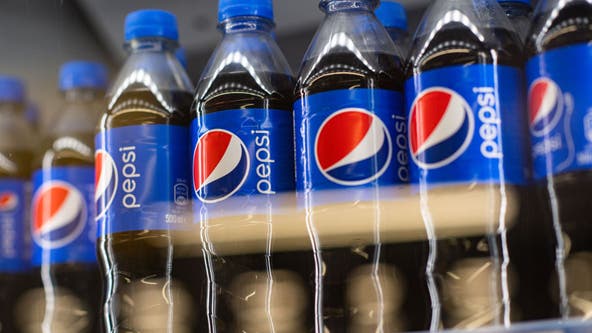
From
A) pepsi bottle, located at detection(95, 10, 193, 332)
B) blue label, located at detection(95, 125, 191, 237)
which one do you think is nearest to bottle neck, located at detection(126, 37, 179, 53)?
pepsi bottle, located at detection(95, 10, 193, 332)

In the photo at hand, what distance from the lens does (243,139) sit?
1.44 m

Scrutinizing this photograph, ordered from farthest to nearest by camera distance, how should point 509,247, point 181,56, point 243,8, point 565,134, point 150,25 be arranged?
point 181,56 → point 150,25 → point 243,8 → point 509,247 → point 565,134

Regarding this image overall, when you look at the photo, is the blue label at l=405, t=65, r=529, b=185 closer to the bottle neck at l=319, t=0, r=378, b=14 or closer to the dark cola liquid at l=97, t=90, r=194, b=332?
the bottle neck at l=319, t=0, r=378, b=14

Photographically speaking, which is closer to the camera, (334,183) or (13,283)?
(334,183)

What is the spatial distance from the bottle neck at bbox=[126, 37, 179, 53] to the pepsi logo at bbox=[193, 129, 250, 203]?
31 cm

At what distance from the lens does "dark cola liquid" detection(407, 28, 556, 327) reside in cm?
132

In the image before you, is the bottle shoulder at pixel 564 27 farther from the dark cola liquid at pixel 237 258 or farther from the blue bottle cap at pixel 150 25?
the blue bottle cap at pixel 150 25

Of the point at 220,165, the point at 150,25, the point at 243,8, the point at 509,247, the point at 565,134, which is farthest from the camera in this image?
the point at 150,25

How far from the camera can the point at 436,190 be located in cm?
131

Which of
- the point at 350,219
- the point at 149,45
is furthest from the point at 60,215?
the point at 350,219

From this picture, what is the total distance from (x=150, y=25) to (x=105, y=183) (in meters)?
0.31

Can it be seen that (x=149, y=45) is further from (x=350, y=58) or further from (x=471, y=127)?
(x=471, y=127)

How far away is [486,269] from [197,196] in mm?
456

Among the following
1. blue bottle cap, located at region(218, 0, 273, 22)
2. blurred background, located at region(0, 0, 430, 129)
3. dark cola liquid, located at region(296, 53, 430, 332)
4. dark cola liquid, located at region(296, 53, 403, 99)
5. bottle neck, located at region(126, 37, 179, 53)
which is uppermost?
blurred background, located at region(0, 0, 430, 129)
